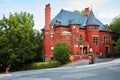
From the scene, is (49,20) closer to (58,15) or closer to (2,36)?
(58,15)

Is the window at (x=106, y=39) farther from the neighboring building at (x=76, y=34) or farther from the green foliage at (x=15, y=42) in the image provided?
the green foliage at (x=15, y=42)

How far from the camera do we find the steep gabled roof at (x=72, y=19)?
7631cm

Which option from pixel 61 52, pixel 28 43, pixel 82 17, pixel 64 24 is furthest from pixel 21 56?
pixel 82 17

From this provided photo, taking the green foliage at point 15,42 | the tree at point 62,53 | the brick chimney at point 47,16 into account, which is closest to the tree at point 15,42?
the green foliage at point 15,42

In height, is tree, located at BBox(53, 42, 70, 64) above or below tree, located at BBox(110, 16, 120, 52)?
below

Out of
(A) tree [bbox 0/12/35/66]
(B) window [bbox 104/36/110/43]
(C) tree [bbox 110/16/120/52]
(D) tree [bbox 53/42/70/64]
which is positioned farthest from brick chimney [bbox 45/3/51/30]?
(C) tree [bbox 110/16/120/52]

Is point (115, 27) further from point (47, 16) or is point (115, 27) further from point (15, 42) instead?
point (15, 42)

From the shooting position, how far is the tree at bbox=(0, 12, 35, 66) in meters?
68.3

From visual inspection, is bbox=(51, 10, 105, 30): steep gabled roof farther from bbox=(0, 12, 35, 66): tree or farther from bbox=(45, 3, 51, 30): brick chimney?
bbox=(0, 12, 35, 66): tree

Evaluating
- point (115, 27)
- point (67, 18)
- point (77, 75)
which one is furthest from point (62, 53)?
point (77, 75)

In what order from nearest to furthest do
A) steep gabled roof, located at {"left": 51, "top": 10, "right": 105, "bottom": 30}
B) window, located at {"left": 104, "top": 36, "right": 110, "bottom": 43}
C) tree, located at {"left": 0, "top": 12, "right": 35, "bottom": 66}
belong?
tree, located at {"left": 0, "top": 12, "right": 35, "bottom": 66}, steep gabled roof, located at {"left": 51, "top": 10, "right": 105, "bottom": 30}, window, located at {"left": 104, "top": 36, "right": 110, "bottom": 43}

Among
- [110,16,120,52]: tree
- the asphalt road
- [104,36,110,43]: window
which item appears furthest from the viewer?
[104,36,110,43]: window

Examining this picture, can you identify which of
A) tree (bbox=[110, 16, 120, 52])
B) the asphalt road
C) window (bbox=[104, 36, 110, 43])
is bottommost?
the asphalt road

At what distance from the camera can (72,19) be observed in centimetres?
7644
